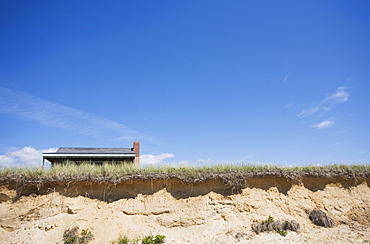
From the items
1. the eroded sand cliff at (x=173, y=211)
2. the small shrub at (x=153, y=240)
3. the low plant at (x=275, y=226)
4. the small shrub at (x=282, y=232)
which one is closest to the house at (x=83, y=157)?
the eroded sand cliff at (x=173, y=211)

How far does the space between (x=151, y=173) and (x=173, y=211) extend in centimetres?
171

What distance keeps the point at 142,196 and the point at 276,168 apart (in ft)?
19.6

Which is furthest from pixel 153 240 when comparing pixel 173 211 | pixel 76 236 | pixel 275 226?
pixel 275 226

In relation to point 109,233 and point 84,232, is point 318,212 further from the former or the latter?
point 84,232

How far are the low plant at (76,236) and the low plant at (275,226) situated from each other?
19.7 feet

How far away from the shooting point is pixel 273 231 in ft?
29.8

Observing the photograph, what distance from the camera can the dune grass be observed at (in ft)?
29.9

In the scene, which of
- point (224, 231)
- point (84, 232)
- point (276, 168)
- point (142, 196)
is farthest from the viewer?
point (276, 168)

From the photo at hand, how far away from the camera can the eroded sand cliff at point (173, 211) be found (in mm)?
8531

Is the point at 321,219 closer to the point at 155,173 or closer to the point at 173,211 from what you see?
the point at 173,211

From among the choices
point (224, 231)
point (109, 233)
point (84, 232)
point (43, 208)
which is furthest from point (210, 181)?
point (43, 208)

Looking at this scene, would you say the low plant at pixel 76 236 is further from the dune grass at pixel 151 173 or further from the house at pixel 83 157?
the house at pixel 83 157

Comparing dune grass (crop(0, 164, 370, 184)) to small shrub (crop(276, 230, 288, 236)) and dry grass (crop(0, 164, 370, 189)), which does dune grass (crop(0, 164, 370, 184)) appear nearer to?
dry grass (crop(0, 164, 370, 189))

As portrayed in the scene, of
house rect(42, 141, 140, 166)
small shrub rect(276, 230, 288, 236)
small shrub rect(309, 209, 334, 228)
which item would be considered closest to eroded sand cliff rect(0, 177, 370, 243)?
small shrub rect(276, 230, 288, 236)
